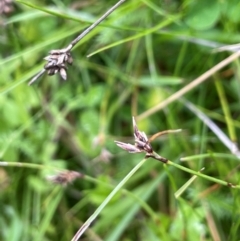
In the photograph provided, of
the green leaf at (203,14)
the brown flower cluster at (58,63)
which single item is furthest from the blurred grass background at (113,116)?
the brown flower cluster at (58,63)

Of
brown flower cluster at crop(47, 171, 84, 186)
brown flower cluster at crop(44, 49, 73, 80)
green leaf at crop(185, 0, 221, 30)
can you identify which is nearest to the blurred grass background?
green leaf at crop(185, 0, 221, 30)

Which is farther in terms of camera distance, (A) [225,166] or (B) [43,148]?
(B) [43,148]

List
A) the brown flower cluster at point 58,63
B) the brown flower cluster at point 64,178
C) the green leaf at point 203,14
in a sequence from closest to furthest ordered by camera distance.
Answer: the brown flower cluster at point 58,63
the brown flower cluster at point 64,178
the green leaf at point 203,14

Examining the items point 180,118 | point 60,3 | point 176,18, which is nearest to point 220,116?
point 180,118

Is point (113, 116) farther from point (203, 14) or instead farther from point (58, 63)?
point (58, 63)

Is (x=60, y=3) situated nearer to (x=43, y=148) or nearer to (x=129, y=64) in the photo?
(x=129, y=64)

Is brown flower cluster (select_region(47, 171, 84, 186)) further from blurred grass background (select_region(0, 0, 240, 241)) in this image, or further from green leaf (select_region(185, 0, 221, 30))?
green leaf (select_region(185, 0, 221, 30))

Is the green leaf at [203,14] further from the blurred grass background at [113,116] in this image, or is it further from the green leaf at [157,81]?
the green leaf at [157,81]

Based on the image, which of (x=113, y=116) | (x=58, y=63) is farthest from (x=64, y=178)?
(x=113, y=116)
